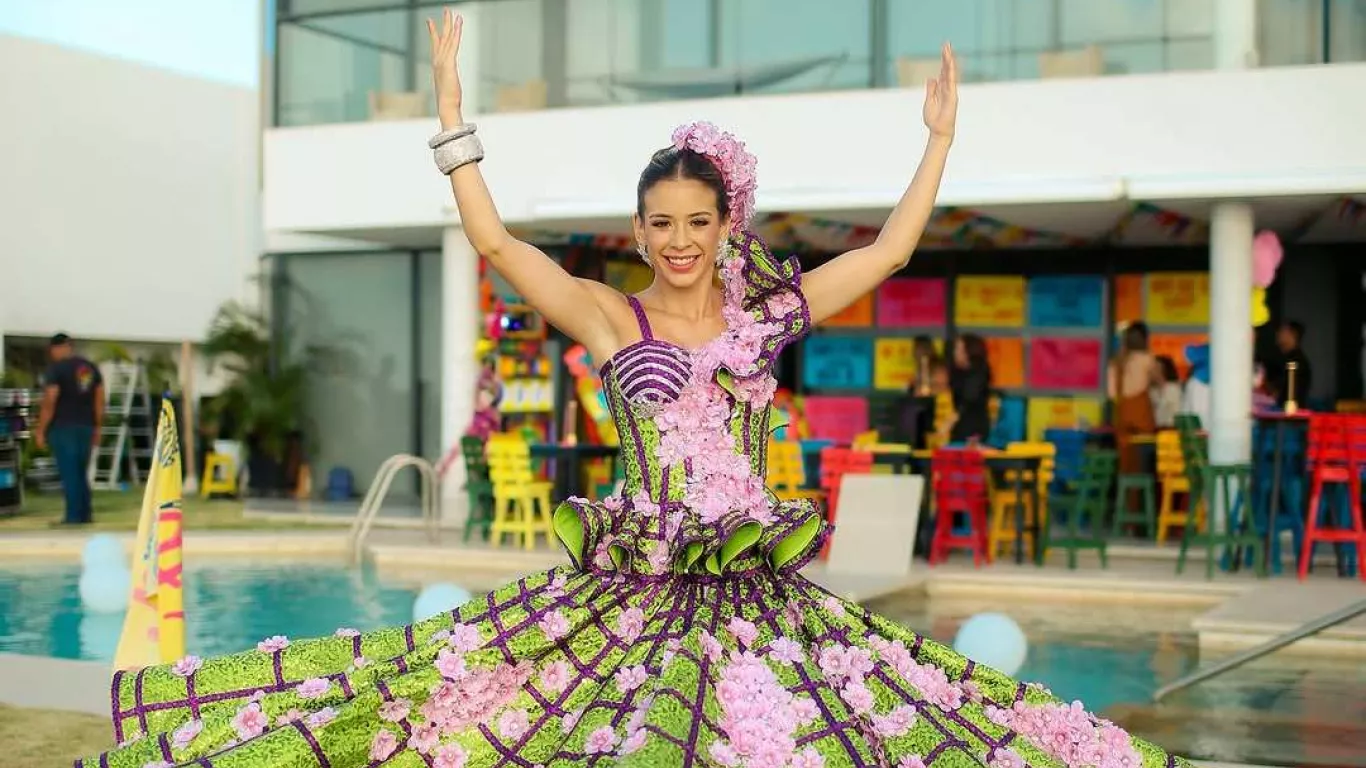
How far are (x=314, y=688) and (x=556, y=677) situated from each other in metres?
0.43

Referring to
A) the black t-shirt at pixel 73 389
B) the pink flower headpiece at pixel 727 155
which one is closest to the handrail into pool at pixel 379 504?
the black t-shirt at pixel 73 389

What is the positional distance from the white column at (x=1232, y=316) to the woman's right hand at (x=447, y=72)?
30.6 feet

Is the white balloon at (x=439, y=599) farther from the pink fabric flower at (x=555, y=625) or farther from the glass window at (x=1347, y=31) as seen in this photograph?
the glass window at (x=1347, y=31)

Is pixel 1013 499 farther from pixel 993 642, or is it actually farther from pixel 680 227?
pixel 680 227

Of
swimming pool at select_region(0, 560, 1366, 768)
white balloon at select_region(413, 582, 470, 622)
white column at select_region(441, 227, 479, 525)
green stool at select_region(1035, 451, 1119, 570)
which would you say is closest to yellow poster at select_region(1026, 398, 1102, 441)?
green stool at select_region(1035, 451, 1119, 570)

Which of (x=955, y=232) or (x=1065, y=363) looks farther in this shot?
(x=1065, y=363)

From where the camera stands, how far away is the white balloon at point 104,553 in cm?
900

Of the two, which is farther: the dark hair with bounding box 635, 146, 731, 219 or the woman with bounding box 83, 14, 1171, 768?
the dark hair with bounding box 635, 146, 731, 219

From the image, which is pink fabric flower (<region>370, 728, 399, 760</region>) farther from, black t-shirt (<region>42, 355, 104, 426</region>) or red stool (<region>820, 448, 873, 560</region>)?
black t-shirt (<region>42, 355, 104, 426</region>)

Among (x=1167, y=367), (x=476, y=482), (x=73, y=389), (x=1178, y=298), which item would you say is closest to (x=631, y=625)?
(x=476, y=482)

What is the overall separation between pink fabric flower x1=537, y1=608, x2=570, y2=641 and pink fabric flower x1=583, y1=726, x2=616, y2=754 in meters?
0.22

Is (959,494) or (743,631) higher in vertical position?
(743,631)

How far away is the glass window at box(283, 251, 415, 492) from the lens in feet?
53.6

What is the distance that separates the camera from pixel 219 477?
17203 millimetres
